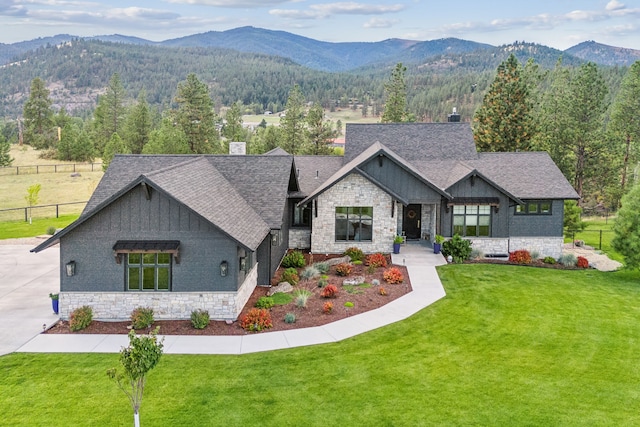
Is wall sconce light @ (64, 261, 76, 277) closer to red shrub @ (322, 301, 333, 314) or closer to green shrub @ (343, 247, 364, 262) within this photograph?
red shrub @ (322, 301, 333, 314)

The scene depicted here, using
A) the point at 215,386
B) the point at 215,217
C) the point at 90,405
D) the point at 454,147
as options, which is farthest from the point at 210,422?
the point at 454,147

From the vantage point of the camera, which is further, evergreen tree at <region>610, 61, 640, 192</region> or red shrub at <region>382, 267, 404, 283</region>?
evergreen tree at <region>610, 61, 640, 192</region>

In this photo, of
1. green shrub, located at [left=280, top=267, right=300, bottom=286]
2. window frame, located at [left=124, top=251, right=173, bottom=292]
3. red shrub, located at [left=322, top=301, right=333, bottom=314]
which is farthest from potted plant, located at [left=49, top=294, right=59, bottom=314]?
red shrub, located at [left=322, top=301, right=333, bottom=314]

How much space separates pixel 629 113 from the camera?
45.5 metres

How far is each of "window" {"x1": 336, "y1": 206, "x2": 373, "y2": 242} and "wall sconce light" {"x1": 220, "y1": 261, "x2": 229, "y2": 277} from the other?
365 inches

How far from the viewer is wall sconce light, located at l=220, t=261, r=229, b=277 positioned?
15500mm

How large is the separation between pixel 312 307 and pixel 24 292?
35.1 ft

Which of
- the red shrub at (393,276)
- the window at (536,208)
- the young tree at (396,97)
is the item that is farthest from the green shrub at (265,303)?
the young tree at (396,97)

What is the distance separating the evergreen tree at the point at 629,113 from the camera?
44.6 m

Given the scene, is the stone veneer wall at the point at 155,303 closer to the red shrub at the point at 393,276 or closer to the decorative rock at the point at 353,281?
the decorative rock at the point at 353,281

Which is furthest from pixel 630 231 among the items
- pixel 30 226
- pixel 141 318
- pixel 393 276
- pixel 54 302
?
pixel 30 226

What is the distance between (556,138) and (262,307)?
36.1 metres

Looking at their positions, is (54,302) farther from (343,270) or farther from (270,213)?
(343,270)

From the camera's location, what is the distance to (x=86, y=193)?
4806 cm
